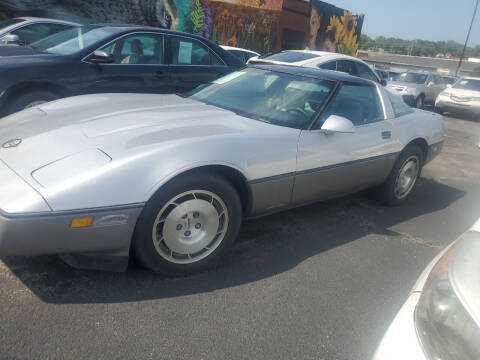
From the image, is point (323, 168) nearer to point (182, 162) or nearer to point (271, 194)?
point (271, 194)

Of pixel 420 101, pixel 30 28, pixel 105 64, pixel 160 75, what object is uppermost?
pixel 30 28

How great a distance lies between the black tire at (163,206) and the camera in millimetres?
2324

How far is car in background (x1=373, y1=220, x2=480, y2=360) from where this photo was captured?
1213 mm

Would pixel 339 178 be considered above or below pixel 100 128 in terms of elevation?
below

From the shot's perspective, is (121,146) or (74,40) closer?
(121,146)

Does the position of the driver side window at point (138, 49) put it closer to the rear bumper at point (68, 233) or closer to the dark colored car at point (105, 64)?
the dark colored car at point (105, 64)

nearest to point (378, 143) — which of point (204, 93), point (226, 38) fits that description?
point (204, 93)

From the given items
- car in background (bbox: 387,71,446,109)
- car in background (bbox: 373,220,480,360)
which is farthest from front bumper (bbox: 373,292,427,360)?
car in background (bbox: 387,71,446,109)

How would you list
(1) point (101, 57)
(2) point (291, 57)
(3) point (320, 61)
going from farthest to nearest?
1. (2) point (291, 57)
2. (3) point (320, 61)
3. (1) point (101, 57)

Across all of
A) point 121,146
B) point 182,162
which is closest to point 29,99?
point 121,146

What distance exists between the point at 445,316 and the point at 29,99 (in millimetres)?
4293

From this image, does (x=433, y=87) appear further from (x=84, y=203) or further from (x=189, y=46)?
(x=84, y=203)

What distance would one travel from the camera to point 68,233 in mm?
2092

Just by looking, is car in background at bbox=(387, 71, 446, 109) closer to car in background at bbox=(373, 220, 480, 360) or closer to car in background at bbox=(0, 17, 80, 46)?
car in background at bbox=(0, 17, 80, 46)
